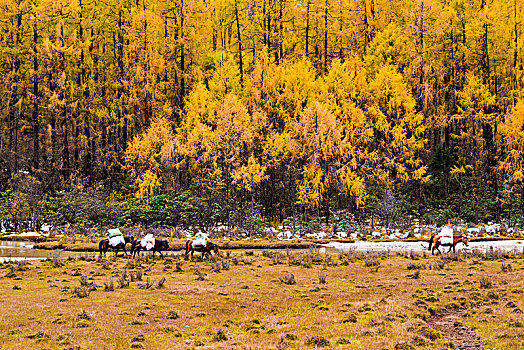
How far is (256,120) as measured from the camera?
1663 inches

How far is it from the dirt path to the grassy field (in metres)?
0.22

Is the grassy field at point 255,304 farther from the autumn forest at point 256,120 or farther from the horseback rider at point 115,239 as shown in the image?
the autumn forest at point 256,120

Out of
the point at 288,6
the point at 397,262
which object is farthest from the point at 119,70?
the point at 397,262

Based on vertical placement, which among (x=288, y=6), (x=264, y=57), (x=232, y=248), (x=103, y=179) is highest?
(x=288, y=6)

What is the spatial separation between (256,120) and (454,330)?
3220 centimetres

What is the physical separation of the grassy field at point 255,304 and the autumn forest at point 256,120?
54.9ft

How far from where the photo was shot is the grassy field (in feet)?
33.4

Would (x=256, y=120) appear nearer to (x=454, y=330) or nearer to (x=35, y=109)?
(x=35, y=109)

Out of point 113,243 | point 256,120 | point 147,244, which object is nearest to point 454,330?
point 147,244

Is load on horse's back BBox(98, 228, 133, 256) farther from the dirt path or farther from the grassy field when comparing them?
the dirt path

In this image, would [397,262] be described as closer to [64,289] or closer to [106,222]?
[64,289]

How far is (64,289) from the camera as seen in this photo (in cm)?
1603

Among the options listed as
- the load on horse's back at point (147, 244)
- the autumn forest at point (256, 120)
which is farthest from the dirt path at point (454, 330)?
the autumn forest at point (256, 120)

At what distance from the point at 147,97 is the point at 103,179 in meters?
8.84
